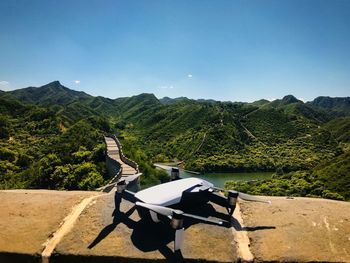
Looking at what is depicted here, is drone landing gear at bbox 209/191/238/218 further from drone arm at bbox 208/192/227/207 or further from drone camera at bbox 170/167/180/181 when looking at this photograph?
drone camera at bbox 170/167/180/181

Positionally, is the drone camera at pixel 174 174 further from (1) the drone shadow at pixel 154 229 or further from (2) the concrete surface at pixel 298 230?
(2) the concrete surface at pixel 298 230

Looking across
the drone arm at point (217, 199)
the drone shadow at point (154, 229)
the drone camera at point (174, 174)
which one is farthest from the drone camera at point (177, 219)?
the drone camera at point (174, 174)

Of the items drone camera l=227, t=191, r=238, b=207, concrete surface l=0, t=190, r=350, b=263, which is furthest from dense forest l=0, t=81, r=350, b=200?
drone camera l=227, t=191, r=238, b=207

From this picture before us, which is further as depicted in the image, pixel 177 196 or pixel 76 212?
pixel 76 212

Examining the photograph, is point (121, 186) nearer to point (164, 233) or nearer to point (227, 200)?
point (164, 233)

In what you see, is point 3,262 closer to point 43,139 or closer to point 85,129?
point 85,129

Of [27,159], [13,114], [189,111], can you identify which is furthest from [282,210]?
[189,111]
